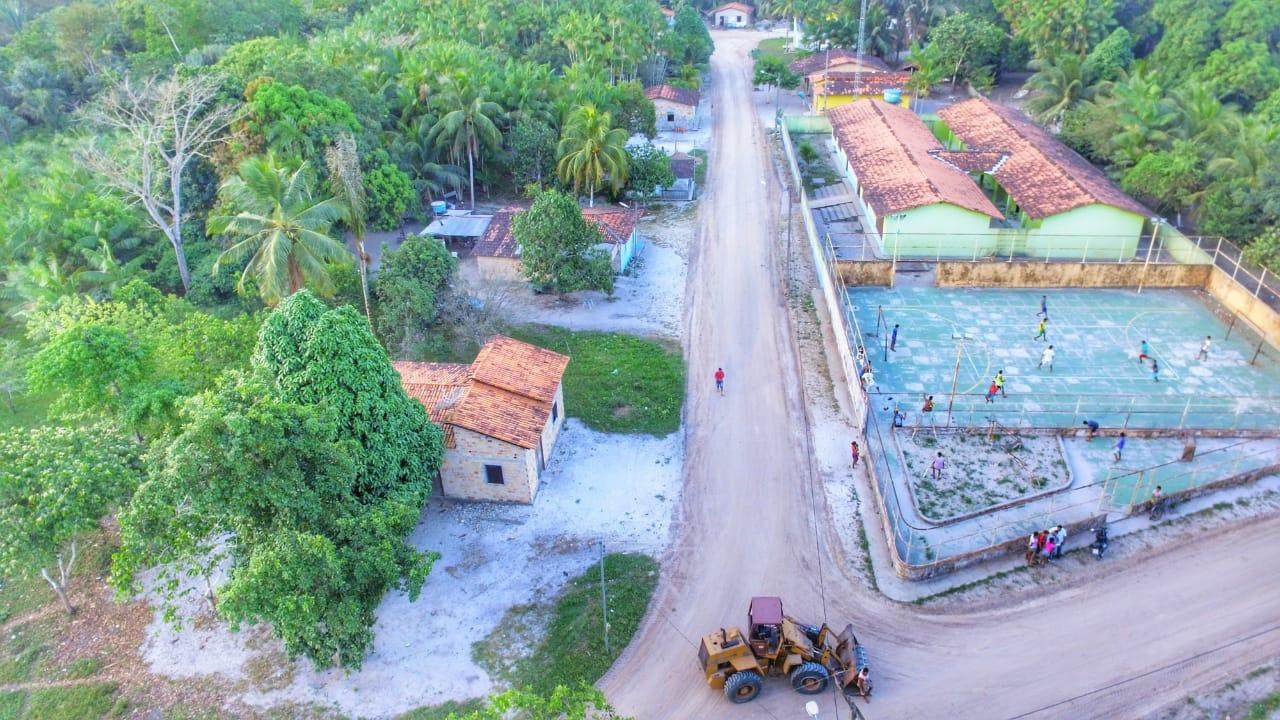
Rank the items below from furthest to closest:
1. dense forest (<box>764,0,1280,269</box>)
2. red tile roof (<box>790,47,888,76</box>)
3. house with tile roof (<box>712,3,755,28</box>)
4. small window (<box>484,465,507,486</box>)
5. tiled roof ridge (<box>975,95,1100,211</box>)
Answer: house with tile roof (<box>712,3,755,28</box>)
red tile roof (<box>790,47,888,76</box>)
tiled roof ridge (<box>975,95,1100,211</box>)
dense forest (<box>764,0,1280,269</box>)
small window (<box>484,465,507,486</box>)

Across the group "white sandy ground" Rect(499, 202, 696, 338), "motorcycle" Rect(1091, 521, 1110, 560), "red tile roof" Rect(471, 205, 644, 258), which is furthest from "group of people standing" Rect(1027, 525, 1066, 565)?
"red tile roof" Rect(471, 205, 644, 258)

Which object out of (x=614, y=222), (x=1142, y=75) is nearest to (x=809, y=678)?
(x=614, y=222)

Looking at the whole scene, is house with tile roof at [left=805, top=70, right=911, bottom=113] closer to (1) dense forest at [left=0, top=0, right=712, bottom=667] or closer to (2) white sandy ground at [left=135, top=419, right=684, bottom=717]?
(1) dense forest at [left=0, top=0, right=712, bottom=667]

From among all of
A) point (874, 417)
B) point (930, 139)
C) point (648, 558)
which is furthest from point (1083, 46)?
point (648, 558)

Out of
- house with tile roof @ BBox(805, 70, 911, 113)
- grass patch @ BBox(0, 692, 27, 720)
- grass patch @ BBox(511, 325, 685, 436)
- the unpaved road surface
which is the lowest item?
grass patch @ BBox(0, 692, 27, 720)

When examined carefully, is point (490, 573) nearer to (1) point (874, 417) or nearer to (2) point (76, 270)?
(1) point (874, 417)

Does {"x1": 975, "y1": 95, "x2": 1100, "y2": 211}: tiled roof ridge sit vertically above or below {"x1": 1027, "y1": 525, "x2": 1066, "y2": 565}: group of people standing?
above

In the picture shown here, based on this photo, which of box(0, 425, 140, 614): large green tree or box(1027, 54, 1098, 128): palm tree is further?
box(1027, 54, 1098, 128): palm tree
